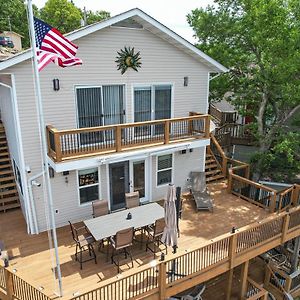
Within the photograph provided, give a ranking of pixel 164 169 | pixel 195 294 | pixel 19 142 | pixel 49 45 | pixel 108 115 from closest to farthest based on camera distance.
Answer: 1. pixel 49 45
2. pixel 19 142
3. pixel 195 294
4. pixel 108 115
5. pixel 164 169

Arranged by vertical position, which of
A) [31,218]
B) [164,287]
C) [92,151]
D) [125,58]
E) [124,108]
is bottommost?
[164,287]

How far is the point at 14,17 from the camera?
4638cm

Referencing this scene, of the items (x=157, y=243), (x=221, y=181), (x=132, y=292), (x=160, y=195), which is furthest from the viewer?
(x=221, y=181)

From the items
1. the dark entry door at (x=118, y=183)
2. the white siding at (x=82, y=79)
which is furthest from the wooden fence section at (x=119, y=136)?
the dark entry door at (x=118, y=183)

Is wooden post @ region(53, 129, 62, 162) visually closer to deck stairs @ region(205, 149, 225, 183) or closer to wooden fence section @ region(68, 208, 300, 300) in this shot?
wooden fence section @ region(68, 208, 300, 300)

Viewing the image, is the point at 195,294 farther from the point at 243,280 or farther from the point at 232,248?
the point at 232,248

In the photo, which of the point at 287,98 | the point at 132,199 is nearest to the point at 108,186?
the point at 132,199

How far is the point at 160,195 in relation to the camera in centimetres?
1342

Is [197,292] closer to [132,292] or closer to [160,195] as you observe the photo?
[132,292]

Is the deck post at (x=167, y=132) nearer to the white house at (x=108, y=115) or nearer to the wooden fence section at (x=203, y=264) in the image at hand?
the white house at (x=108, y=115)

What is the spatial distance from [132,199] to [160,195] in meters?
2.27

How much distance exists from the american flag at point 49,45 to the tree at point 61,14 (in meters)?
39.7

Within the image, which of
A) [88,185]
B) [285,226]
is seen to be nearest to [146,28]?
[88,185]

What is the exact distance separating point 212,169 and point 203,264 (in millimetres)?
7513
